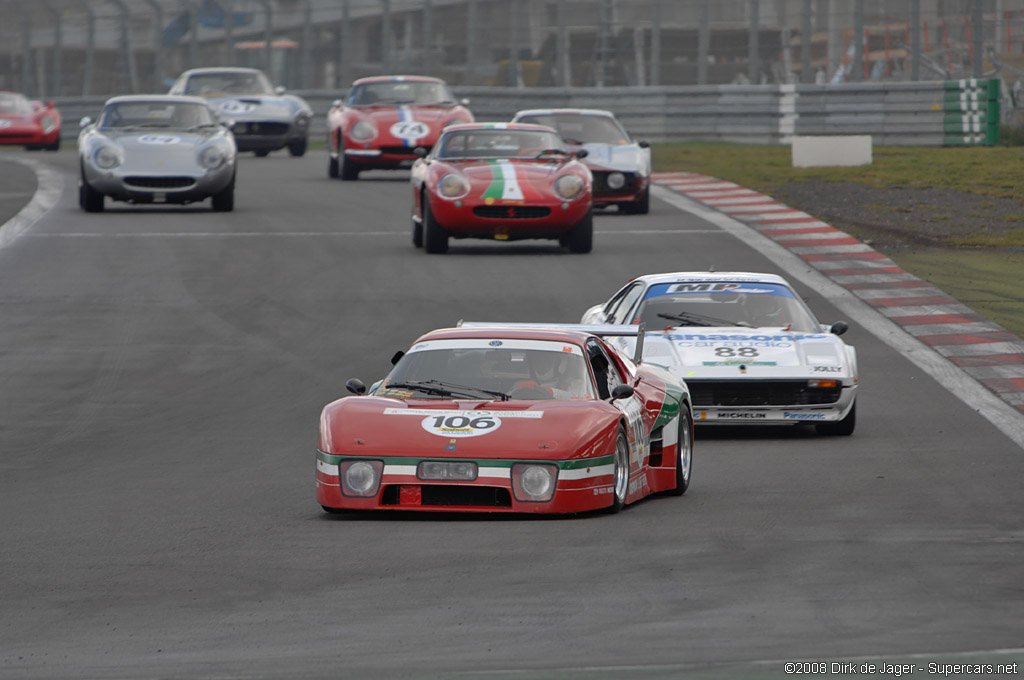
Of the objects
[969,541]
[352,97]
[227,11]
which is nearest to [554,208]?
[352,97]

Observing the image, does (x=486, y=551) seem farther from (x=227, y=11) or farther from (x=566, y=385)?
(x=227, y=11)

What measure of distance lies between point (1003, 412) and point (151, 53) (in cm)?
3230

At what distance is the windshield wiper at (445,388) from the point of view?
9.49 meters

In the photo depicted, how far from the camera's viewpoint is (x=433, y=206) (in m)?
20.9

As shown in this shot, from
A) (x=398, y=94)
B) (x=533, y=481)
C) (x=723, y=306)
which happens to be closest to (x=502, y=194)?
(x=723, y=306)

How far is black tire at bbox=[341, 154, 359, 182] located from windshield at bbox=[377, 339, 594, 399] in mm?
20382

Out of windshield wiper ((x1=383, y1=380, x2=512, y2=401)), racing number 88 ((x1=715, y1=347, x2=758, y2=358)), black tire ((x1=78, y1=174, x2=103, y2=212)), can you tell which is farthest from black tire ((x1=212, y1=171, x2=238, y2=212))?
windshield wiper ((x1=383, y1=380, x2=512, y2=401))

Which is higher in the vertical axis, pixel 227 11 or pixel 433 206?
pixel 227 11

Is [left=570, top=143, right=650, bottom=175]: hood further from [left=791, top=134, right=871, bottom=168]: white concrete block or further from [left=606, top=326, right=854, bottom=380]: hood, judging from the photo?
[left=606, top=326, right=854, bottom=380]: hood

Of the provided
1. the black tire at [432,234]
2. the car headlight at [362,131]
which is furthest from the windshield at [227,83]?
the black tire at [432,234]

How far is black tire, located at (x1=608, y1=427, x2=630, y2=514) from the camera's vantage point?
9.19 metres

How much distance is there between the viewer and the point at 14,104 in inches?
1572

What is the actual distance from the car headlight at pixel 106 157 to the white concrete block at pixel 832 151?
1215 cm

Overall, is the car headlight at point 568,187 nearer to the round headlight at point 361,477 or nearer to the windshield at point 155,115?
the windshield at point 155,115
